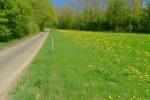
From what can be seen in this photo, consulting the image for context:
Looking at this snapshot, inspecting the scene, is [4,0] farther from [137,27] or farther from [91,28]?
[91,28]

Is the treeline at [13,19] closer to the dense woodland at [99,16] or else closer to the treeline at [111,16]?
the dense woodland at [99,16]

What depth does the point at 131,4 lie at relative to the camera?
86000 mm

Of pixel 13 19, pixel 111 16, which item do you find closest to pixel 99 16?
pixel 111 16

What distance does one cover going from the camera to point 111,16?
8688 centimetres

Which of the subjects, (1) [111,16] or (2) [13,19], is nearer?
(2) [13,19]

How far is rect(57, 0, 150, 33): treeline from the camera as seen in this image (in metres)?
80.0

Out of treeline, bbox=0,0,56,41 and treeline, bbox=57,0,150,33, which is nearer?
treeline, bbox=0,0,56,41

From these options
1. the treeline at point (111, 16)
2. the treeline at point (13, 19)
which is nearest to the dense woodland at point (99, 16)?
the treeline at point (111, 16)

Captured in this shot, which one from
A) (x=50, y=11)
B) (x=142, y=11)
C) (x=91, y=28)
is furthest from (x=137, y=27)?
(x=50, y=11)

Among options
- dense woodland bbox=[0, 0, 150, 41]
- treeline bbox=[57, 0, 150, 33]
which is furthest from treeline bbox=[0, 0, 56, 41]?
treeline bbox=[57, 0, 150, 33]

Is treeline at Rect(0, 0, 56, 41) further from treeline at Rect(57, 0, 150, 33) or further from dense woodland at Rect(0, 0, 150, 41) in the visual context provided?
treeline at Rect(57, 0, 150, 33)

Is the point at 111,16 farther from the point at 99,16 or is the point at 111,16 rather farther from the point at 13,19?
the point at 13,19

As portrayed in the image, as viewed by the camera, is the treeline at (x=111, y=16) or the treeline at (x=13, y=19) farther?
the treeline at (x=111, y=16)

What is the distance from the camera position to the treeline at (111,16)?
3150 inches
